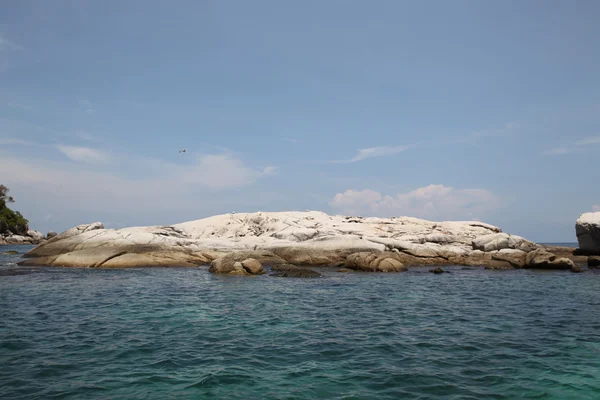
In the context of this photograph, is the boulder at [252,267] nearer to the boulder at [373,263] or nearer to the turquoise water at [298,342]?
the turquoise water at [298,342]

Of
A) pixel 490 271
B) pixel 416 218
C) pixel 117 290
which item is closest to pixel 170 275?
pixel 117 290

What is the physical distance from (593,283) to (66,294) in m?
29.9

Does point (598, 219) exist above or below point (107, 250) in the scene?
above

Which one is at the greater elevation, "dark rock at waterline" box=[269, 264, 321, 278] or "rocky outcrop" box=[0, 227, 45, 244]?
"rocky outcrop" box=[0, 227, 45, 244]

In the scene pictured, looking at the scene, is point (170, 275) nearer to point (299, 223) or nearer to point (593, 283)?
point (299, 223)

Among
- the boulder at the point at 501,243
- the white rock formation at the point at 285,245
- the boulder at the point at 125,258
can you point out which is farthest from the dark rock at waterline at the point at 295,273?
the boulder at the point at 501,243

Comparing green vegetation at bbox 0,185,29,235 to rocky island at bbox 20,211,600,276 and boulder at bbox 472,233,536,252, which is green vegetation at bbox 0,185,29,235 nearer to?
rocky island at bbox 20,211,600,276

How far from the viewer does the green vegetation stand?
102 metres

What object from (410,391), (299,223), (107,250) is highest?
(299,223)

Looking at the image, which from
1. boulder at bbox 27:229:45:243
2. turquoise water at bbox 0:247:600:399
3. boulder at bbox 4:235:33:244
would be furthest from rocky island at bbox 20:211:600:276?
boulder at bbox 27:229:45:243

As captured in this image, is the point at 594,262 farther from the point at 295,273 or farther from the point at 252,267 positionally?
the point at 252,267

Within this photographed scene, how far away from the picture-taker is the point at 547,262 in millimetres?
33625

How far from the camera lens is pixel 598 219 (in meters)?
37.4

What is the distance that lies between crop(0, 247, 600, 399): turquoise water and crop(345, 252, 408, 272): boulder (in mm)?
7699
